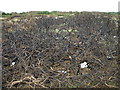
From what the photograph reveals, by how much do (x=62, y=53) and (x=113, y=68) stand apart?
1042 millimetres

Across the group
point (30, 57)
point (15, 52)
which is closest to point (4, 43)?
point (15, 52)

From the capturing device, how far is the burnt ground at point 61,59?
2797mm

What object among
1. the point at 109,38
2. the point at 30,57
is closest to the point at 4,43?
the point at 30,57

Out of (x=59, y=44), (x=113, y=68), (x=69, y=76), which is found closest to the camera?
(x=69, y=76)

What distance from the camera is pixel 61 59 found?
136 inches

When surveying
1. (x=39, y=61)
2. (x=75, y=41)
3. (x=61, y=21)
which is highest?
(x=61, y=21)

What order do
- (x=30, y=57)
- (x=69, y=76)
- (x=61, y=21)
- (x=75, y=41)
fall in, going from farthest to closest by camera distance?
(x=61, y=21) < (x=75, y=41) < (x=30, y=57) < (x=69, y=76)

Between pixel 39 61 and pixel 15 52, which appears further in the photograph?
pixel 15 52

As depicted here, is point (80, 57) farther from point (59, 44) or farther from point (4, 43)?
point (4, 43)

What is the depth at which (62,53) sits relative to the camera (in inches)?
143

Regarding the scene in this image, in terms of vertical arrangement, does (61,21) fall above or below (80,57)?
above

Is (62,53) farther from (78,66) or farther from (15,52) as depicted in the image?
(15,52)

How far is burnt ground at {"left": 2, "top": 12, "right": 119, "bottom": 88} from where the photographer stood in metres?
2.80

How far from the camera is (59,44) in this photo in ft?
13.1
